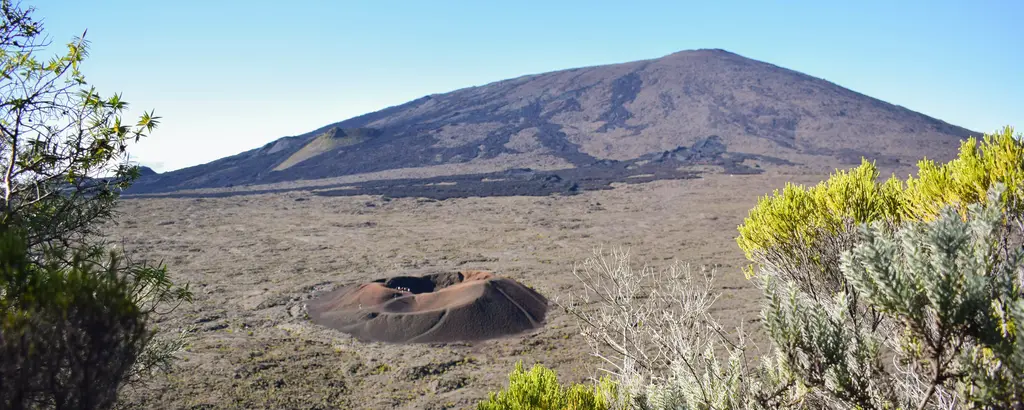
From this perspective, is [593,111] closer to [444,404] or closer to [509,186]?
[509,186]

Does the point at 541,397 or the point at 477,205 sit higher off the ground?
the point at 541,397

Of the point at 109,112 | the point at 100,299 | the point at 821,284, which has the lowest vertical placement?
the point at 821,284

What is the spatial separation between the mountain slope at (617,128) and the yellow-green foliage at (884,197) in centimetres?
4645

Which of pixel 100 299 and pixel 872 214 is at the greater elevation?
pixel 100 299

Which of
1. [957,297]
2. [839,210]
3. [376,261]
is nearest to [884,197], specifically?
[839,210]

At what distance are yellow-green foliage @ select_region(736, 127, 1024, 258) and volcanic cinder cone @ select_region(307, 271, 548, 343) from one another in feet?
21.2

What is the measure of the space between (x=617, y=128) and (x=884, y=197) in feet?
198

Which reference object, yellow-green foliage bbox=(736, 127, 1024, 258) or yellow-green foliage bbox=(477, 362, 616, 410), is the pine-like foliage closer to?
yellow-green foliage bbox=(736, 127, 1024, 258)

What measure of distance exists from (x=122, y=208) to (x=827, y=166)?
5233 centimetres

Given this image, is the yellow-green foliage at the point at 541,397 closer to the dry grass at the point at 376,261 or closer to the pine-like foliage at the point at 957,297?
the pine-like foliage at the point at 957,297

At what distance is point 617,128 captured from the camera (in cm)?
6538

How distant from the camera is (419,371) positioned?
10.1 metres

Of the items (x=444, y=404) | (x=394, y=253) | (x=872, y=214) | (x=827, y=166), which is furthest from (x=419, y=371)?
(x=827, y=166)

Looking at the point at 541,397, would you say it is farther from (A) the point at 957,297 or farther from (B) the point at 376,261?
(B) the point at 376,261
